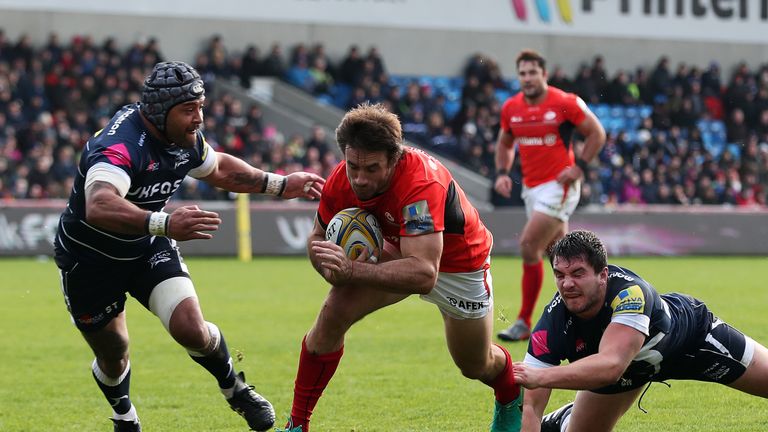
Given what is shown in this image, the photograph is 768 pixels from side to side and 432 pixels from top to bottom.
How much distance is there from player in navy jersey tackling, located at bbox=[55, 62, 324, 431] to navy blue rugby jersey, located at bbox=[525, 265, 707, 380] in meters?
1.83

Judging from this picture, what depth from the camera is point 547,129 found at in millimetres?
10758

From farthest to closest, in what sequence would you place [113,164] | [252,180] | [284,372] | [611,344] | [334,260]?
[284,372], [252,180], [113,164], [334,260], [611,344]

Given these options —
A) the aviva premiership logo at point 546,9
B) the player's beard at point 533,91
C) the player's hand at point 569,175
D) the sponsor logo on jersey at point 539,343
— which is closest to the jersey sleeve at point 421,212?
the sponsor logo on jersey at point 539,343

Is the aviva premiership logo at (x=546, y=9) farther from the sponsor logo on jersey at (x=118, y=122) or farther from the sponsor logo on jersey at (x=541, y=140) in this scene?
the sponsor logo on jersey at (x=118, y=122)

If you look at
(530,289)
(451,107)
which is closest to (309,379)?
(530,289)

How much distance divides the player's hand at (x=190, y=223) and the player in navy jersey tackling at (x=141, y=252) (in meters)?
0.43

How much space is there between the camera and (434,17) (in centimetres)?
2967

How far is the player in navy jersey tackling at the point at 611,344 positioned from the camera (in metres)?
5.02

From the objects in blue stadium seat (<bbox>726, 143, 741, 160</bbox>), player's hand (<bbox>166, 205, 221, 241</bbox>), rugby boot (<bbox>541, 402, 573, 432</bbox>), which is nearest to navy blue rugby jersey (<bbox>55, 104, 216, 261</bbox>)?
player's hand (<bbox>166, 205, 221, 241</bbox>)

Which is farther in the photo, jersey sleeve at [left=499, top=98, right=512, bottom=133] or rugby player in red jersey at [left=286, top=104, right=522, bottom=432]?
jersey sleeve at [left=499, top=98, right=512, bottom=133]

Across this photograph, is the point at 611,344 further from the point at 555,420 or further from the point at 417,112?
the point at 417,112

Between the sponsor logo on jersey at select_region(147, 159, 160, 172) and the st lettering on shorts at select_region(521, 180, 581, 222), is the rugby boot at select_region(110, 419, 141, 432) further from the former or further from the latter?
the st lettering on shorts at select_region(521, 180, 581, 222)

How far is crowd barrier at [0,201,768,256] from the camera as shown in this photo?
1961 cm

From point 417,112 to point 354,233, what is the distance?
20.1m
